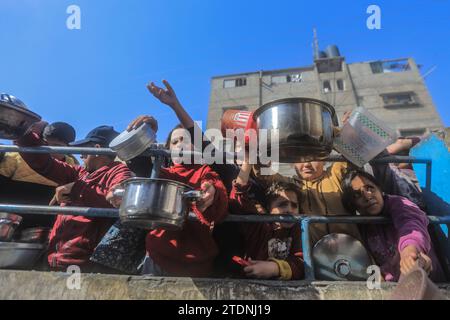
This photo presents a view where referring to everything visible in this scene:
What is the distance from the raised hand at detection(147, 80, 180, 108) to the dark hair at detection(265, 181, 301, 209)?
3.29ft

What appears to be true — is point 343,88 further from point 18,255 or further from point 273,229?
point 18,255

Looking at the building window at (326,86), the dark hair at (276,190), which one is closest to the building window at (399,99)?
the building window at (326,86)

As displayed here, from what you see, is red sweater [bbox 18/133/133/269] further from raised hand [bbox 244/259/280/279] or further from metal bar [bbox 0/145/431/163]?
raised hand [bbox 244/259/280/279]

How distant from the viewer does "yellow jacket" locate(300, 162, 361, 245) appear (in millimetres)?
1827

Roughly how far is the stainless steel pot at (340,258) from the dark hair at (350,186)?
0.31 m

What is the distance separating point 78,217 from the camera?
6.34ft

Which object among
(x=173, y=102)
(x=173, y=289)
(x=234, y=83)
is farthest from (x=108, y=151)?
(x=234, y=83)

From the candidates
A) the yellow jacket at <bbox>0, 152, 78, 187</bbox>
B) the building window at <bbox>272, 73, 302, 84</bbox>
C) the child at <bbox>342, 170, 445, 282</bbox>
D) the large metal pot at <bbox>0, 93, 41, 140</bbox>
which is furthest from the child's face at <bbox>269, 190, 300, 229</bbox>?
the building window at <bbox>272, 73, 302, 84</bbox>

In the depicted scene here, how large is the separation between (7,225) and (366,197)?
2.33 m

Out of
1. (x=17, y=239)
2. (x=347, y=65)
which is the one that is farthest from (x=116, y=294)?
(x=347, y=65)

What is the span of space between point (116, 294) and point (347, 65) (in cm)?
2195

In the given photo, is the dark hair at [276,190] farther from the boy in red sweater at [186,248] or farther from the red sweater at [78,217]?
the red sweater at [78,217]

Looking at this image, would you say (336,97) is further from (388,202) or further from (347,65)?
(388,202)
